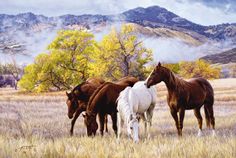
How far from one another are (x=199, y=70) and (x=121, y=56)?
39302mm

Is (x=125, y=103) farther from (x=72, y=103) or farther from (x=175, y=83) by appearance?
(x=72, y=103)

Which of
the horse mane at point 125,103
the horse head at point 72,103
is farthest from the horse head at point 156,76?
the horse head at point 72,103

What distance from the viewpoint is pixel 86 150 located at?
23.9 ft

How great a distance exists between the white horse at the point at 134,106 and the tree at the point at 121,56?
1338 inches

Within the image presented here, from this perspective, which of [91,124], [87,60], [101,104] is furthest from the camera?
[87,60]

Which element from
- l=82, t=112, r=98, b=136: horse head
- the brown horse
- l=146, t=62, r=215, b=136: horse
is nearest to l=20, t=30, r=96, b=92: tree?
l=146, t=62, r=215, b=136: horse

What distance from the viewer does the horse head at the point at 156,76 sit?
11.8m

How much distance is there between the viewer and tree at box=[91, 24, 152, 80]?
47719mm

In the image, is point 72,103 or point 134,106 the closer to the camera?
point 134,106

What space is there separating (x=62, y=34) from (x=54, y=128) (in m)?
43.4

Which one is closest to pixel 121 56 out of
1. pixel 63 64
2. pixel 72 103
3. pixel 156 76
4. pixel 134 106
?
pixel 63 64

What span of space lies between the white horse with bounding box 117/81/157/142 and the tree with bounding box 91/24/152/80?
3398 cm

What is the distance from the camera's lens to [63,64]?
55656mm

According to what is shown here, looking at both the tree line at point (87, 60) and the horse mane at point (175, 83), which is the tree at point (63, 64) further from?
the horse mane at point (175, 83)
